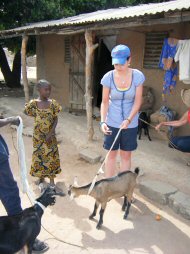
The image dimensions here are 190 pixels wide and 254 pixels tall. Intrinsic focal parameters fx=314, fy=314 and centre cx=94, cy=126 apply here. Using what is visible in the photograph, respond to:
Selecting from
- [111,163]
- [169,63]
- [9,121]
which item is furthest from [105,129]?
[169,63]

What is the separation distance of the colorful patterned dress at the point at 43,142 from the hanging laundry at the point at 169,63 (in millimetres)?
2977

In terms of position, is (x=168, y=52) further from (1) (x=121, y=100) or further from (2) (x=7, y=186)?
(2) (x=7, y=186)

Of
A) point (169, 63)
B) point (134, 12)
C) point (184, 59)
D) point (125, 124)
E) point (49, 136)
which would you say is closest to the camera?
point (125, 124)

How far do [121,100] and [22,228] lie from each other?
1726 mm

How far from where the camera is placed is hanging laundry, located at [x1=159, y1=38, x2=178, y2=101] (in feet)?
19.9

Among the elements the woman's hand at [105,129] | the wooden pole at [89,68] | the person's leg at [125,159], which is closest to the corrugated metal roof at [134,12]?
the wooden pole at [89,68]

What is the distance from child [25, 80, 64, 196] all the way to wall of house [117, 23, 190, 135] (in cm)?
328

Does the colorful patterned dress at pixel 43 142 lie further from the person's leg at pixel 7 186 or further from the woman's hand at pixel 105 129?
the person's leg at pixel 7 186

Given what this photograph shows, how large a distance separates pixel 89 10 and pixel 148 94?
8511 mm

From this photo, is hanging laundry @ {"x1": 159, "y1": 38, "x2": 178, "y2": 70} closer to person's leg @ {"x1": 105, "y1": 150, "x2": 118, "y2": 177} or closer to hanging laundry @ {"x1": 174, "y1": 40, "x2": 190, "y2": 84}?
hanging laundry @ {"x1": 174, "y1": 40, "x2": 190, "y2": 84}

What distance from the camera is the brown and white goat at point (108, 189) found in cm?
342

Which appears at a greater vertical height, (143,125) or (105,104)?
(105,104)

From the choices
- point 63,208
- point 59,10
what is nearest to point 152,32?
point 63,208

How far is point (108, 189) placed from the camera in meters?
3.54
